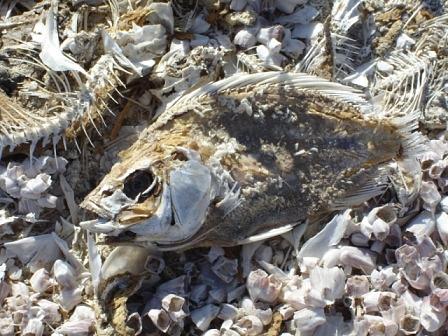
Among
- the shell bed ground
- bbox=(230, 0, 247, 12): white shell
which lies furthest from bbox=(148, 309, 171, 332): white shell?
bbox=(230, 0, 247, 12): white shell

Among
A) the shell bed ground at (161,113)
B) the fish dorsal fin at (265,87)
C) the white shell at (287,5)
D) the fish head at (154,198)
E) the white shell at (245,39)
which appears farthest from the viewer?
the white shell at (287,5)

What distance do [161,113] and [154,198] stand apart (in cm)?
43

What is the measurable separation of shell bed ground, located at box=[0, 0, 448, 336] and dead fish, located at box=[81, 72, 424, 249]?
77 mm

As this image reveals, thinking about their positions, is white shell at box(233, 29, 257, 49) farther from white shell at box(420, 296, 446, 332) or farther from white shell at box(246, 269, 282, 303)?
white shell at box(420, 296, 446, 332)

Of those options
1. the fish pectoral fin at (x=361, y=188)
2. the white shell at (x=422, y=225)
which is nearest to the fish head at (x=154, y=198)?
the fish pectoral fin at (x=361, y=188)

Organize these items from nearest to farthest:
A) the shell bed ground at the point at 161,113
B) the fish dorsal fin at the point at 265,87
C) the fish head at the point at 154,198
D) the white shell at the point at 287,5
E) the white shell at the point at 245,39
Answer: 1. the fish head at the point at 154,198
2. the shell bed ground at the point at 161,113
3. the fish dorsal fin at the point at 265,87
4. the white shell at the point at 245,39
5. the white shell at the point at 287,5

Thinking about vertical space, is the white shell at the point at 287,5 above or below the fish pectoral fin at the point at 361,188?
above

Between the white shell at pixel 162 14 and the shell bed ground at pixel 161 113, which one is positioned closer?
the shell bed ground at pixel 161 113

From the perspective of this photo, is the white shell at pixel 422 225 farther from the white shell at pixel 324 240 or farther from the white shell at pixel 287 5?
the white shell at pixel 287 5

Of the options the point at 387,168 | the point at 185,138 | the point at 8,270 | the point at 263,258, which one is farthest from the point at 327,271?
the point at 8,270

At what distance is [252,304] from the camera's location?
2572 millimetres

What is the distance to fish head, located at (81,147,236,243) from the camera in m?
2.43

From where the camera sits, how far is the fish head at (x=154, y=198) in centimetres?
243

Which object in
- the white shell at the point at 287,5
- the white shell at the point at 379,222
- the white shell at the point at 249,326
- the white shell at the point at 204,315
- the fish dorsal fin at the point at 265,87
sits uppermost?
the white shell at the point at 287,5
